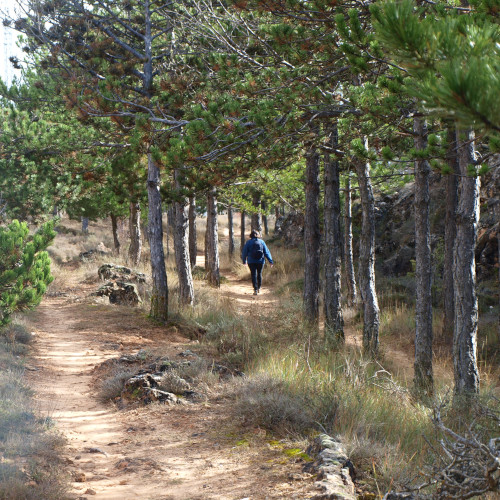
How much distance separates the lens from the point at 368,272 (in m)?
9.90

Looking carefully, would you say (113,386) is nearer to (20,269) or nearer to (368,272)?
(20,269)

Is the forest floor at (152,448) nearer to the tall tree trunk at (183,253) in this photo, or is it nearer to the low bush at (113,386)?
the low bush at (113,386)

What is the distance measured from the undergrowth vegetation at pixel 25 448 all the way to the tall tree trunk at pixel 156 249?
17.0 ft

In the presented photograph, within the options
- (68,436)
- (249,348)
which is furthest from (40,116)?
(68,436)

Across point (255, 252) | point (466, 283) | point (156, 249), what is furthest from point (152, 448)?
point (255, 252)

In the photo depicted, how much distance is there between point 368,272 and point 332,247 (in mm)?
871

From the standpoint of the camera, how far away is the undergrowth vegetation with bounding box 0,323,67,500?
3.63m

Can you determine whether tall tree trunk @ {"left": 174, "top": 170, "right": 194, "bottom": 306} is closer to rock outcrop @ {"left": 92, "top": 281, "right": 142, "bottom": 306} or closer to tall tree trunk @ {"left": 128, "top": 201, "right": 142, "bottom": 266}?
rock outcrop @ {"left": 92, "top": 281, "right": 142, "bottom": 306}

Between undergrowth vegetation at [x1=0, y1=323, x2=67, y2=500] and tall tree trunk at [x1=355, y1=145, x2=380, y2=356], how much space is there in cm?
587

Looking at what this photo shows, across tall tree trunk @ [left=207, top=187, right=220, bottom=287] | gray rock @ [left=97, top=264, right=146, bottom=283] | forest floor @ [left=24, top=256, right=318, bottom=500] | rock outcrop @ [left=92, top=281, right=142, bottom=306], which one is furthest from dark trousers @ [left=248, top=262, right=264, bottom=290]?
forest floor @ [left=24, top=256, right=318, bottom=500]

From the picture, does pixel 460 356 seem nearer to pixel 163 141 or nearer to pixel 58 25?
pixel 163 141

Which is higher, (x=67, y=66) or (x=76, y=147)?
(x=67, y=66)

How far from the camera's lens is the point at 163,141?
8.15 m

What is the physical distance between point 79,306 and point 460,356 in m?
9.66
